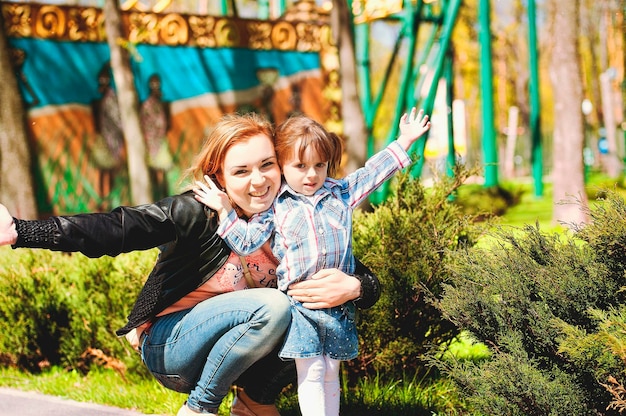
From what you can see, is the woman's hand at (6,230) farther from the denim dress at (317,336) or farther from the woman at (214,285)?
the denim dress at (317,336)

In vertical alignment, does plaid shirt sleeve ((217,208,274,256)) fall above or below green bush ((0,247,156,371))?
above

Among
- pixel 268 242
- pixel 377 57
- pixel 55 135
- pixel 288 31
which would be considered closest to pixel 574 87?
pixel 288 31

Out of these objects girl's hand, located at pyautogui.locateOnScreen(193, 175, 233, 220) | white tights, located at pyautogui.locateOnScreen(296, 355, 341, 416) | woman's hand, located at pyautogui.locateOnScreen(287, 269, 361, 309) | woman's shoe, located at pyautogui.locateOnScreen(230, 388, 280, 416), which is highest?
girl's hand, located at pyautogui.locateOnScreen(193, 175, 233, 220)

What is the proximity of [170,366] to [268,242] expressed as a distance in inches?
25.4

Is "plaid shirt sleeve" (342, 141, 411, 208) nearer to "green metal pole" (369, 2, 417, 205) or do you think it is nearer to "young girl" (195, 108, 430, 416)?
"young girl" (195, 108, 430, 416)

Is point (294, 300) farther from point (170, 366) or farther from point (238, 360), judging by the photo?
point (170, 366)

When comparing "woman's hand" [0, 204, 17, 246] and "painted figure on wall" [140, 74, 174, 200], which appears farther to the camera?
"painted figure on wall" [140, 74, 174, 200]

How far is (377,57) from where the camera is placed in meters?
46.8

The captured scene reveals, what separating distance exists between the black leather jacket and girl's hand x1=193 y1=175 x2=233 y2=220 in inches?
1.7

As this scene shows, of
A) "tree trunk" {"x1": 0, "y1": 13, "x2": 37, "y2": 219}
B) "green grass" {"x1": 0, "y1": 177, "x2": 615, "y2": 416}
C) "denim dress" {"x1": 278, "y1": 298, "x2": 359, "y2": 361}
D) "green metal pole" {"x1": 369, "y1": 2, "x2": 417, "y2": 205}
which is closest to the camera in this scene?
"denim dress" {"x1": 278, "y1": 298, "x2": 359, "y2": 361}

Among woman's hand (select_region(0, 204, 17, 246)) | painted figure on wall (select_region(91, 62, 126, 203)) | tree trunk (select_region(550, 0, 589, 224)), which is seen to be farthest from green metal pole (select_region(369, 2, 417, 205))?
woman's hand (select_region(0, 204, 17, 246))

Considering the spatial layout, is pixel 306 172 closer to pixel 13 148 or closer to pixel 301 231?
pixel 301 231

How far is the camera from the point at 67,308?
212 inches

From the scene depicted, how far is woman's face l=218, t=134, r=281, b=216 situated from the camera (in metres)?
3.32
